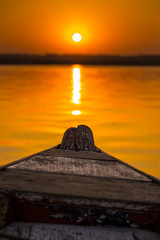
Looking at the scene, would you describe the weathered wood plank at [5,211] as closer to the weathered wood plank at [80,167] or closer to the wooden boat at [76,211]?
the wooden boat at [76,211]

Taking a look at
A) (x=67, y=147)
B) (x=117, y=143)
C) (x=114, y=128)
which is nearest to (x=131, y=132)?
(x=114, y=128)

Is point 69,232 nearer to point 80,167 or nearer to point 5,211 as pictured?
point 5,211

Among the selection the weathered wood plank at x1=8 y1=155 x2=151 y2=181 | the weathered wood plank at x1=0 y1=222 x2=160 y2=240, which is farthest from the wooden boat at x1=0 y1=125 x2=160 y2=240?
the weathered wood plank at x1=8 y1=155 x2=151 y2=181

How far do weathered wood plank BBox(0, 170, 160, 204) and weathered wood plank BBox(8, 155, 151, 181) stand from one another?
17 centimetres

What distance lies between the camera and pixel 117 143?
35.8 ft

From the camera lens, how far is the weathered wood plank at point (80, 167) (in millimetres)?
3334

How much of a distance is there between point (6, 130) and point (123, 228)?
10443 mm

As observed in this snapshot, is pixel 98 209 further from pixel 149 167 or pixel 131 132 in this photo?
pixel 131 132

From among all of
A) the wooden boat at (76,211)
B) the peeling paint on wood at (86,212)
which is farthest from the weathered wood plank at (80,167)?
the peeling paint on wood at (86,212)

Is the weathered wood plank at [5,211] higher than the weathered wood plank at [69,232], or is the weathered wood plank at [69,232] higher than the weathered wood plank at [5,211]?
the weathered wood plank at [5,211]

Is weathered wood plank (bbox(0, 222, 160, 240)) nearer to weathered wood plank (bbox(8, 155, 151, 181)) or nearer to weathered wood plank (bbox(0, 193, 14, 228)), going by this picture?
weathered wood plank (bbox(0, 193, 14, 228))

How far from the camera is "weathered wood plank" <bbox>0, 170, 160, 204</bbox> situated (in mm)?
2627

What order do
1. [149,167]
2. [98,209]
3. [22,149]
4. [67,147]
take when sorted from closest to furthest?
[98,209], [67,147], [149,167], [22,149]

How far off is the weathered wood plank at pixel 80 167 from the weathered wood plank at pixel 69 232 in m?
0.81
